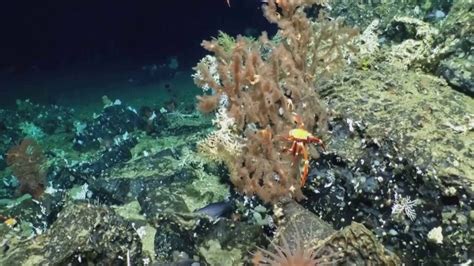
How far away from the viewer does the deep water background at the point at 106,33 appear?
2534 cm

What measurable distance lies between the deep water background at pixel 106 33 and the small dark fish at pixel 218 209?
1901 centimetres

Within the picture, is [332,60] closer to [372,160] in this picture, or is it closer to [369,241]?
[372,160]

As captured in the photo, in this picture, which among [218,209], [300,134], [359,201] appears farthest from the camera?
[218,209]

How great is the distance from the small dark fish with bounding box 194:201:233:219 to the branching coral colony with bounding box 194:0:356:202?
0.24m

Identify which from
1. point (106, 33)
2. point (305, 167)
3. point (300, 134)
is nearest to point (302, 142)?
point (300, 134)

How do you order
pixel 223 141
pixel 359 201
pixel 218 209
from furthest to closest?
pixel 223 141 < pixel 218 209 < pixel 359 201

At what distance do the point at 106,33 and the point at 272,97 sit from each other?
27.5 metres

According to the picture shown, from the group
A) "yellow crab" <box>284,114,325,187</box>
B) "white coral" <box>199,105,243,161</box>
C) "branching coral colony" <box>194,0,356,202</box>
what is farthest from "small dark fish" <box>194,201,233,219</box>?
"yellow crab" <box>284,114,325,187</box>

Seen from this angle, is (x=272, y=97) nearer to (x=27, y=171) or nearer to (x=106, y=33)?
(x=27, y=171)

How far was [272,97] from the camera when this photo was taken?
4.45m

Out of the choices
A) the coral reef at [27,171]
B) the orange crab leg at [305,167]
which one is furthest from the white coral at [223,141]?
the coral reef at [27,171]

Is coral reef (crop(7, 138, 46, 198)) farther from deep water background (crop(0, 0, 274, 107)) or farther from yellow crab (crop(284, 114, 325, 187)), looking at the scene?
deep water background (crop(0, 0, 274, 107))

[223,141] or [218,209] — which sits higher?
[223,141]

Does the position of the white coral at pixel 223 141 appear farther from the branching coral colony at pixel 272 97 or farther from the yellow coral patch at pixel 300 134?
the yellow coral patch at pixel 300 134
